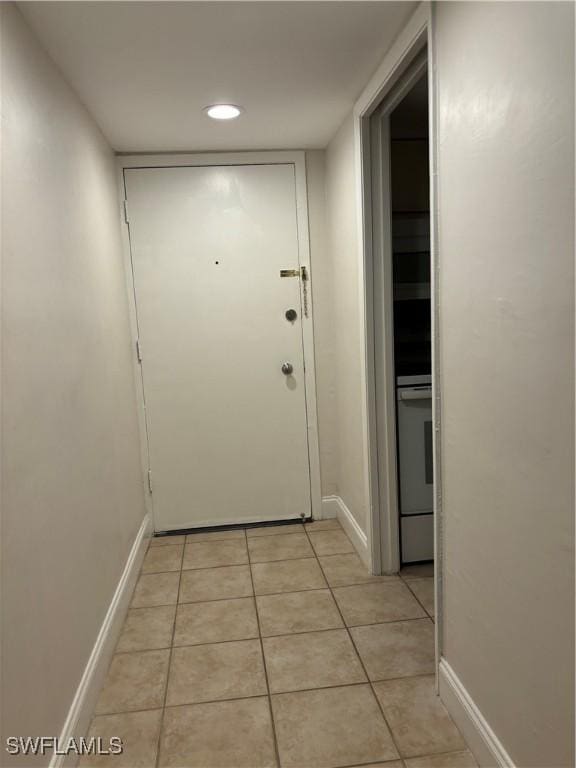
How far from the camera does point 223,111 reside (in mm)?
2645

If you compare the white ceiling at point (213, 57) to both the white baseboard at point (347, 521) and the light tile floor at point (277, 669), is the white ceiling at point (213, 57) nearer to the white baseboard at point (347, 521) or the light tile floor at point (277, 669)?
the white baseboard at point (347, 521)

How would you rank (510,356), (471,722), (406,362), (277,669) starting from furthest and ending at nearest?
(406,362)
(277,669)
(471,722)
(510,356)

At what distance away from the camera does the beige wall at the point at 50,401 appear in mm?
1479

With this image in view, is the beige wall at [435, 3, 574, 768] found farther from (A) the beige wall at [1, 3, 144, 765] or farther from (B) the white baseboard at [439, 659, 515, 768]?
(A) the beige wall at [1, 3, 144, 765]

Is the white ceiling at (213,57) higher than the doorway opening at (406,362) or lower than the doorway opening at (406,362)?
higher

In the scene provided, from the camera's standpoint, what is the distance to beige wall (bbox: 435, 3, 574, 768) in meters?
1.19

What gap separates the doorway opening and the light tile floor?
0.24 meters

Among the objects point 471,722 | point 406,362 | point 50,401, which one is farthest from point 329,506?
point 50,401

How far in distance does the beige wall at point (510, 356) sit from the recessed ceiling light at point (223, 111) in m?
1.14

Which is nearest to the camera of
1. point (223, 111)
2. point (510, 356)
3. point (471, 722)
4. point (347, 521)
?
point (510, 356)

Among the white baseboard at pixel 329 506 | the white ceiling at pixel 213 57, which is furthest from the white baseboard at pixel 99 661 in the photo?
the white ceiling at pixel 213 57

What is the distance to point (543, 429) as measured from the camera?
1.27 m

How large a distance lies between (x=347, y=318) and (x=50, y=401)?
175 centimetres

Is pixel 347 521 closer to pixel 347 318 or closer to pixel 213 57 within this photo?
pixel 347 318
